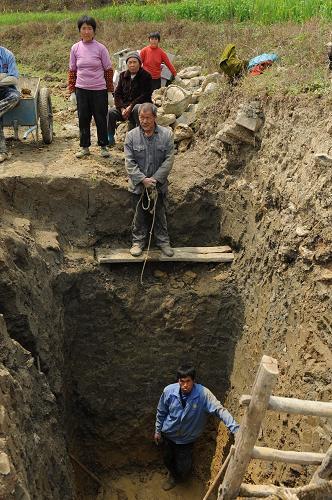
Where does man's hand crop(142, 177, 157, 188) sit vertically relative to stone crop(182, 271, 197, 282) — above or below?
above

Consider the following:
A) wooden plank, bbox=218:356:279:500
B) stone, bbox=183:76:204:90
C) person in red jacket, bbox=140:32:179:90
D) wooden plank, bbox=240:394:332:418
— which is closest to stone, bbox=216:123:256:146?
person in red jacket, bbox=140:32:179:90

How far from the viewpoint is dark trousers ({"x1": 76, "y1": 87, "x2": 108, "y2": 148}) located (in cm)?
643

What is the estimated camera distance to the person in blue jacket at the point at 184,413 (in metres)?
5.26

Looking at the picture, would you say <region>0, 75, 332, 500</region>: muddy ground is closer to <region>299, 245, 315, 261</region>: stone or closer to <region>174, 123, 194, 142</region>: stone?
<region>299, 245, 315, 261</region>: stone

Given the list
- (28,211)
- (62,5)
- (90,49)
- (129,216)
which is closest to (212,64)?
(90,49)

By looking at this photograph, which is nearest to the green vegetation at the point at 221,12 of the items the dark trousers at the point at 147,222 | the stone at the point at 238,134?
the stone at the point at 238,134

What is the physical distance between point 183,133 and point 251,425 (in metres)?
5.16

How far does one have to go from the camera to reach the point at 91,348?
649cm

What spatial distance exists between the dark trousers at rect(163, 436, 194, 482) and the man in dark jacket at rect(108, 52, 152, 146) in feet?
13.9

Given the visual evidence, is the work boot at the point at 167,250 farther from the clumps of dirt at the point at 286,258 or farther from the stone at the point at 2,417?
the stone at the point at 2,417

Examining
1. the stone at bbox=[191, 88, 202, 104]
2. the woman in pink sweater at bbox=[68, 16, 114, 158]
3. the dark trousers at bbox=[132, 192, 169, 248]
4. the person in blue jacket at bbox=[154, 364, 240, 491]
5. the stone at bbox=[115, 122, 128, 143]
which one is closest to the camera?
the person in blue jacket at bbox=[154, 364, 240, 491]

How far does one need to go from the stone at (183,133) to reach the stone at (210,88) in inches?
33.1

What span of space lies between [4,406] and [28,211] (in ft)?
10.6

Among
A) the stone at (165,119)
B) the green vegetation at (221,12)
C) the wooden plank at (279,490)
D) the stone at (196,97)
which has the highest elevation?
the green vegetation at (221,12)
